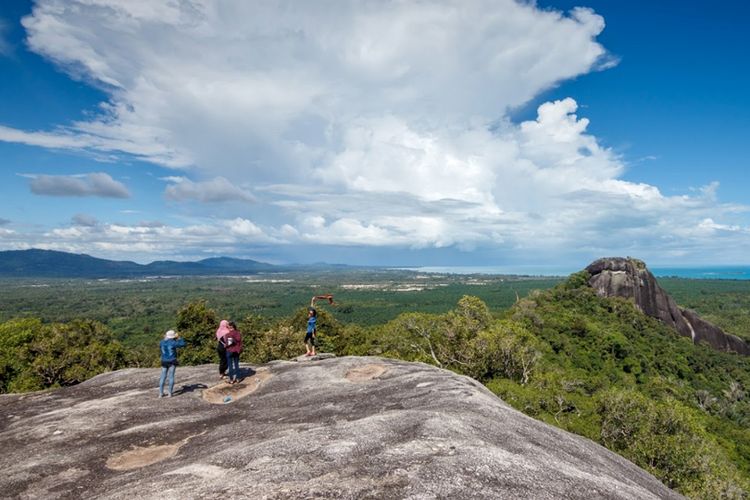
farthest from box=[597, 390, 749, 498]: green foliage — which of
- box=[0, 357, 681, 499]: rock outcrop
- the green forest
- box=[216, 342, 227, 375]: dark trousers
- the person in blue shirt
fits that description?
the person in blue shirt

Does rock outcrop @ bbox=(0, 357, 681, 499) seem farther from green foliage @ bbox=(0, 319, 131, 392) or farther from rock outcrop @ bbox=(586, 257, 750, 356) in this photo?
rock outcrop @ bbox=(586, 257, 750, 356)

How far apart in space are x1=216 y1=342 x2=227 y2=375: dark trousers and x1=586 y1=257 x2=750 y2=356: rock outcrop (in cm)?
10983

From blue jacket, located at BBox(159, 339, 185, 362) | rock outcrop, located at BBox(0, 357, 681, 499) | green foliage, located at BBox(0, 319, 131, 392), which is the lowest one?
green foliage, located at BBox(0, 319, 131, 392)

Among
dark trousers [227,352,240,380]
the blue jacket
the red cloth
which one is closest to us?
the blue jacket

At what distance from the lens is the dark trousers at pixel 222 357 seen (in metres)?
19.1

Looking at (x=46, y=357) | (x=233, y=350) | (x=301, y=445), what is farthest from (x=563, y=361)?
(x=46, y=357)

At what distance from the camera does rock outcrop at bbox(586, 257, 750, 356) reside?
313ft

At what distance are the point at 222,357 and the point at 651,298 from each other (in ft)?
368

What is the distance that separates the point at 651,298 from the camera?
Answer: 4023 inches

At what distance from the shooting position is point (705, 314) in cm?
15338

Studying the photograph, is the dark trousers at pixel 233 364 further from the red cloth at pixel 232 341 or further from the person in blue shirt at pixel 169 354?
the person in blue shirt at pixel 169 354

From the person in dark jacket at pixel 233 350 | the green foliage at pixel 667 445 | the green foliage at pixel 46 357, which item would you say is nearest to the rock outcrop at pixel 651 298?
the green foliage at pixel 667 445

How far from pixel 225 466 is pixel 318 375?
Result: 963cm

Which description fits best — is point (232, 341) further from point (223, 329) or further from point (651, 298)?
point (651, 298)
